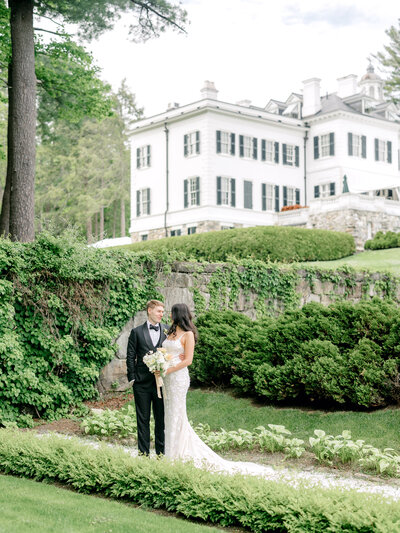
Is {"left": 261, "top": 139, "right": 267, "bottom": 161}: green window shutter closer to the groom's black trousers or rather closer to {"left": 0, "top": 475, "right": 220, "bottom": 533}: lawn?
the groom's black trousers

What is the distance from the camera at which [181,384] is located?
25.1 ft

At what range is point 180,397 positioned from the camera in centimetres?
765

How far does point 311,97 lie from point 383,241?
17.1m

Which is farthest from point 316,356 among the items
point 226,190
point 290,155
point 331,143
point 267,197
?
point 331,143

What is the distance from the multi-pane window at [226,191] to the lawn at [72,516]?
105ft

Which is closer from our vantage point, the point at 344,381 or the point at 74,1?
the point at 344,381

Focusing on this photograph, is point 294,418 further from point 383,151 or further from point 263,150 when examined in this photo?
point 383,151

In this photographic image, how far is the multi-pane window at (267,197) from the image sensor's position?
39.8m

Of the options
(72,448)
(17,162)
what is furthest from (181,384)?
(17,162)

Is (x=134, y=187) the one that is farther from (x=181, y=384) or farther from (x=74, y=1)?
(x=181, y=384)

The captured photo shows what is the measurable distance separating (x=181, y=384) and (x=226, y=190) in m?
31.2

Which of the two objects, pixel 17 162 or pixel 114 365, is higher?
pixel 17 162

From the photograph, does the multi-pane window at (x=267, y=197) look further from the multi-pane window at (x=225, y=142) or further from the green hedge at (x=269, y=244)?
the green hedge at (x=269, y=244)

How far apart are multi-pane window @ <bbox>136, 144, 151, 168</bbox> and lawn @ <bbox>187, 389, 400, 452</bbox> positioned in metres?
31.0
